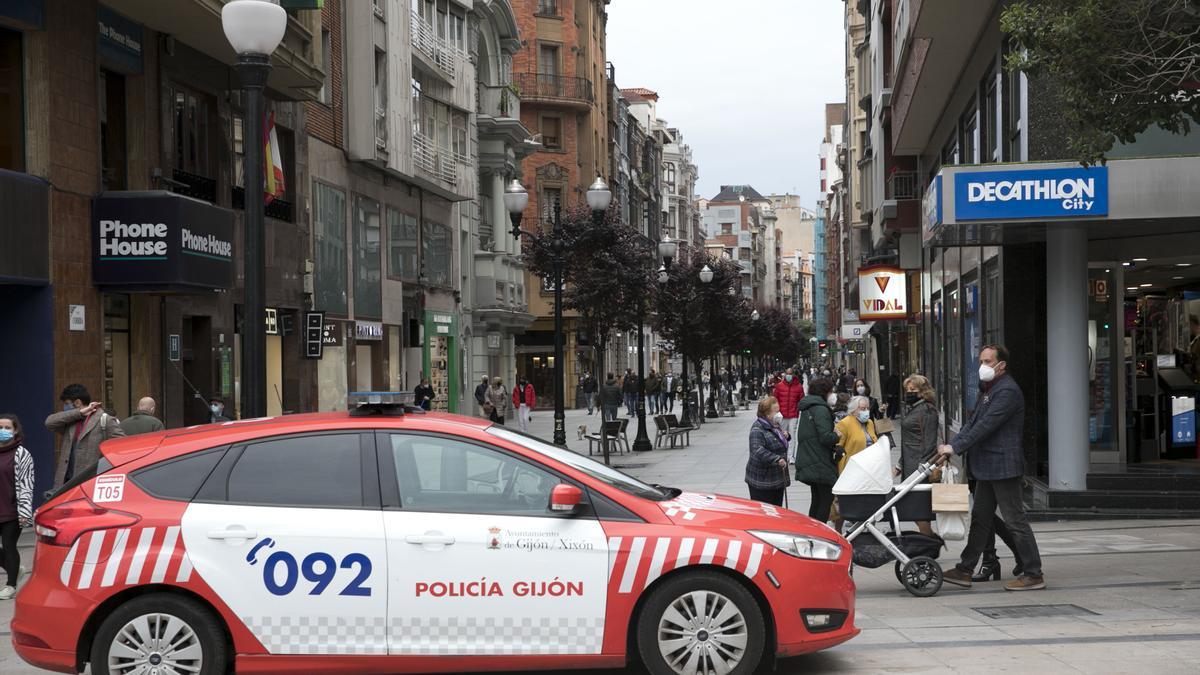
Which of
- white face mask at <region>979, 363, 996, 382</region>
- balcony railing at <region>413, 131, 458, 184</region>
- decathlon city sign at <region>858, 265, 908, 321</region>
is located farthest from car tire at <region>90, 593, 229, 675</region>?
balcony railing at <region>413, 131, 458, 184</region>

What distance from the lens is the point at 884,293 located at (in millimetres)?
31438

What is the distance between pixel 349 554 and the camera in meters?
7.12

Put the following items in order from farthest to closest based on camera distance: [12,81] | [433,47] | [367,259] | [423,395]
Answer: [433,47] → [423,395] → [367,259] → [12,81]

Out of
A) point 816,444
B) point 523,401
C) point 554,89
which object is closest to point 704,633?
point 816,444

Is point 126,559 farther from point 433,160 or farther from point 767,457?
point 433,160

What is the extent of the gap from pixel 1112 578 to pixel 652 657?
5628 mm

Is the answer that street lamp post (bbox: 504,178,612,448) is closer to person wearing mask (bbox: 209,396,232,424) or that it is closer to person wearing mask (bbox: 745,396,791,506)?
person wearing mask (bbox: 209,396,232,424)

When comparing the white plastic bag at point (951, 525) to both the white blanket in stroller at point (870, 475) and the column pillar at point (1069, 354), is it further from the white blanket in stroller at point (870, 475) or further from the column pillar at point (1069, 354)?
the column pillar at point (1069, 354)

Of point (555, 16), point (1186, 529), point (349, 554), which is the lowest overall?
point (1186, 529)

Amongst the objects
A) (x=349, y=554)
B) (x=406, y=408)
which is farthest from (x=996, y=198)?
(x=349, y=554)

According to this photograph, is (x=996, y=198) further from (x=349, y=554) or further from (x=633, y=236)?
(x=633, y=236)

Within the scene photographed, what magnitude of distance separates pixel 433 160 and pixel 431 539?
32755 mm

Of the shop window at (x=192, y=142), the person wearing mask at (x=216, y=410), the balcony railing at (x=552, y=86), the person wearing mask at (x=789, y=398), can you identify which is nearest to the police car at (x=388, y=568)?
the person wearing mask at (x=216, y=410)

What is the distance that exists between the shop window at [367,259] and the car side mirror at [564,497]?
26.3m
